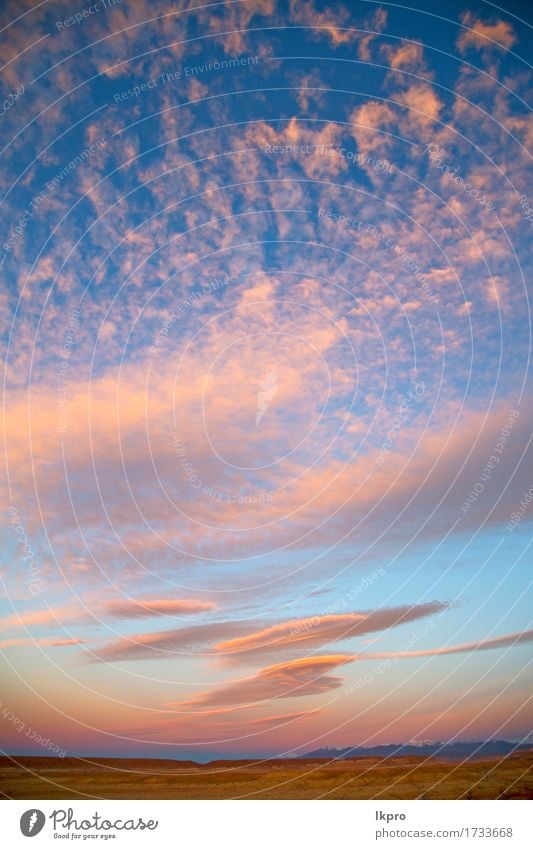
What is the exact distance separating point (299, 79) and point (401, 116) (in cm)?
400

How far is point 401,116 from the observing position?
21938mm

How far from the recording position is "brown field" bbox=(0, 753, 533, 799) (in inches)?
1069
